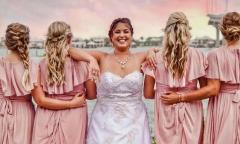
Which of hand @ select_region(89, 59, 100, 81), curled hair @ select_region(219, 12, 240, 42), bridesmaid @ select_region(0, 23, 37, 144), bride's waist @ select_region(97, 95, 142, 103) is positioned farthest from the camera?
bride's waist @ select_region(97, 95, 142, 103)

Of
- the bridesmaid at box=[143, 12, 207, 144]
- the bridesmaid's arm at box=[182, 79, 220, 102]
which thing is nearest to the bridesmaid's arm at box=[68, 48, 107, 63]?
the bridesmaid at box=[143, 12, 207, 144]

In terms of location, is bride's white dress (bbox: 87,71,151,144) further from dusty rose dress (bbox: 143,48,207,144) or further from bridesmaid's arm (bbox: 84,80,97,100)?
dusty rose dress (bbox: 143,48,207,144)

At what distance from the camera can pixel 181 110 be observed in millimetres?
5070

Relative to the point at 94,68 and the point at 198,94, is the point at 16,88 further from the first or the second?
the point at 198,94

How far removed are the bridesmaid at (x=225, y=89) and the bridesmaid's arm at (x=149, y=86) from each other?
0.20 metres

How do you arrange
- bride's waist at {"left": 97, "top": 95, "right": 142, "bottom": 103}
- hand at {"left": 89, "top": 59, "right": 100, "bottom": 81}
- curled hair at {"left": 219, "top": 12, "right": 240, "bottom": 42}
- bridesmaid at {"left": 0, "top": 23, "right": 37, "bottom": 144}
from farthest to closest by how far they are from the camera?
bride's waist at {"left": 97, "top": 95, "right": 142, "bottom": 103} < bridesmaid at {"left": 0, "top": 23, "right": 37, "bottom": 144} < curled hair at {"left": 219, "top": 12, "right": 240, "bottom": 42} < hand at {"left": 89, "top": 59, "right": 100, "bottom": 81}

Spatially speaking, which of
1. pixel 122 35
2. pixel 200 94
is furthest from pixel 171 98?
pixel 122 35

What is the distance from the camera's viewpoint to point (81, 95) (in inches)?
205

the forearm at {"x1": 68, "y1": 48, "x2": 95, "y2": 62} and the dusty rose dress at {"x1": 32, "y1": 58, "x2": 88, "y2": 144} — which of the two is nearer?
the forearm at {"x1": 68, "y1": 48, "x2": 95, "y2": 62}

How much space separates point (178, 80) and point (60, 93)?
98 cm

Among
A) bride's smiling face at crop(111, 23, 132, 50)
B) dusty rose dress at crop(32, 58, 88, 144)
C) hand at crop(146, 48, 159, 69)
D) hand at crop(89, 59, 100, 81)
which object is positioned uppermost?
bride's smiling face at crop(111, 23, 132, 50)

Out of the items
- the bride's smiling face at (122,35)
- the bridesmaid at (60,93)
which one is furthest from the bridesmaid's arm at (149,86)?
the bridesmaid at (60,93)

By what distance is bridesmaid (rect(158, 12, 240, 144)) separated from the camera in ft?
16.5

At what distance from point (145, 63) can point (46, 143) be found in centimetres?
107
